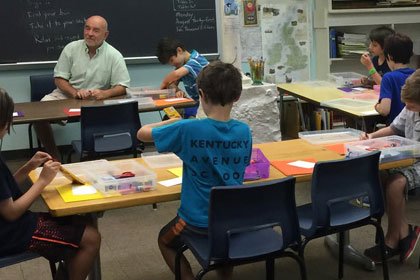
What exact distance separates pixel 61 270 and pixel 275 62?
477 cm

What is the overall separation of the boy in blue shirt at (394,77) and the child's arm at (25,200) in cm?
249

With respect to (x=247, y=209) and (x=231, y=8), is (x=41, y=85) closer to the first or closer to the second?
(x=231, y=8)

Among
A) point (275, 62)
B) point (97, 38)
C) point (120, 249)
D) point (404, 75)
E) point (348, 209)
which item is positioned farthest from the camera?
point (275, 62)

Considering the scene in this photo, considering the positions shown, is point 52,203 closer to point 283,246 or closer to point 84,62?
point 283,246

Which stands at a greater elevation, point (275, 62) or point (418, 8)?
point (418, 8)

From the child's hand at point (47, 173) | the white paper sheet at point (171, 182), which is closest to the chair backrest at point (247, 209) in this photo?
the white paper sheet at point (171, 182)

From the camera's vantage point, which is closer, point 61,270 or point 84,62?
point 61,270

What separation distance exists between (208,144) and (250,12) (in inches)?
177

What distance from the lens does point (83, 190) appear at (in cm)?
245

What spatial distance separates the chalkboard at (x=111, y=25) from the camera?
18.8 ft

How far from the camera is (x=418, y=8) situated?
6855mm

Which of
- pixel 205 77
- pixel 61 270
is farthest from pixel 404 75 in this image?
pixel 61 270

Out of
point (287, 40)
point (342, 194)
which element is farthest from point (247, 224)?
point (287, 40)

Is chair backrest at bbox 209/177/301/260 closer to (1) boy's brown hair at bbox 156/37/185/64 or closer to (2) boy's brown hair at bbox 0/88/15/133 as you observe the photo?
(2) boy's brown hair at bbox 0/88/15/133
